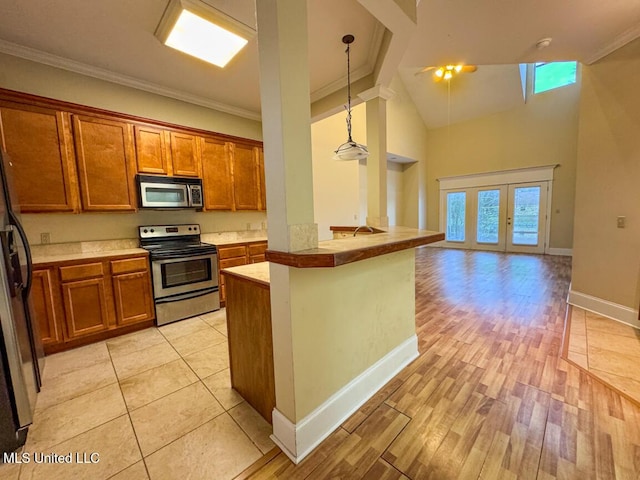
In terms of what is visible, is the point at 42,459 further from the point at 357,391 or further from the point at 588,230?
the point at 588,230

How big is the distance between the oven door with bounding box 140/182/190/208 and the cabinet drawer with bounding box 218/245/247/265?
2.39 ft

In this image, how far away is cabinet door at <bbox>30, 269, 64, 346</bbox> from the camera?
2193mm

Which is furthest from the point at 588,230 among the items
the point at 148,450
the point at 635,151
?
the point at 148,450

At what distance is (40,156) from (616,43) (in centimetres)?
585

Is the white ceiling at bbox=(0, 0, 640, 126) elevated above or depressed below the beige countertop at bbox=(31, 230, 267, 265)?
above

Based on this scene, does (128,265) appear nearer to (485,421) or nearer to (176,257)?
(176,257)

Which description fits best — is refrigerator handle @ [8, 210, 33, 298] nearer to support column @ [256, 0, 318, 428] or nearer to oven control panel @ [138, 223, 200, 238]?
oven control panel @ [138, 223, 200, 238]

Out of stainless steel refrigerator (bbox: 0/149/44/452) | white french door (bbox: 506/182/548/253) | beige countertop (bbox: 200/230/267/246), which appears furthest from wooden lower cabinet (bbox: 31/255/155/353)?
white french door (bbox: 506/182/548/253)

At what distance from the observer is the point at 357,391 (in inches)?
63.7

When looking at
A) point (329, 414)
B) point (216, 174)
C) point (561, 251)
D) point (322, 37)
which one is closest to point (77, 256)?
point (216, 174)

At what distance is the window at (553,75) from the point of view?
6215 mm

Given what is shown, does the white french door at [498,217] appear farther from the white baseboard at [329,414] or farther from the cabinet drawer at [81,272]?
the cabinet drawer at [81,272]

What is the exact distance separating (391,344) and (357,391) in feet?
1.51

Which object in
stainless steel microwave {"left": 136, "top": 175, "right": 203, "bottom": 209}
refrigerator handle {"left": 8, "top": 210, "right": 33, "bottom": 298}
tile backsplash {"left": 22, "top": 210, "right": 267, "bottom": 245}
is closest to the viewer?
refrigerator handle {"left": 8, "top": 210, "right": 33, "bottom": 298}
